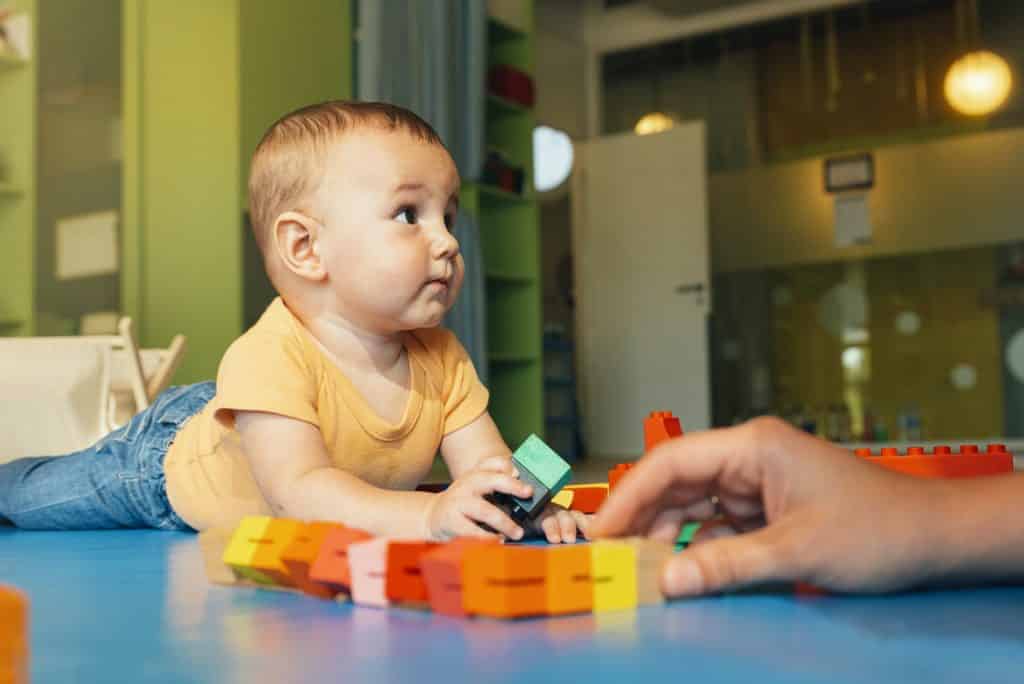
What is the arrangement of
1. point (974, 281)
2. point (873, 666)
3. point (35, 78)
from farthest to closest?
point (974, 281), point (35, 78), point (873, 666)


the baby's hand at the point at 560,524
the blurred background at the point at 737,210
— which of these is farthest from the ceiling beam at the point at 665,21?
the baby's hand at the point at 560,524

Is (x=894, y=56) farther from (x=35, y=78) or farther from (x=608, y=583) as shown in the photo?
(x=608, y=583)

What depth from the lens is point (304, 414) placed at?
3.14ft

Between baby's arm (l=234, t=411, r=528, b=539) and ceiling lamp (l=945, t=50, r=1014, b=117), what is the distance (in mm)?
5490

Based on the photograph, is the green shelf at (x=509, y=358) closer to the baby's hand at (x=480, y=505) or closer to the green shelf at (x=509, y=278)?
the green shelf at (x=509, y=278)

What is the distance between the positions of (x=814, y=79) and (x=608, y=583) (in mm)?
6043

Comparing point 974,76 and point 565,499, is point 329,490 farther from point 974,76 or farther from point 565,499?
point 974,76

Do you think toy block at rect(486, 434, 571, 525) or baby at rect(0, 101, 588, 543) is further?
baby at rect(0, 101, 588, 543)

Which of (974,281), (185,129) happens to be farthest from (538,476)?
(974,281)

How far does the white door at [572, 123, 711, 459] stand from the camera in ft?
19.0

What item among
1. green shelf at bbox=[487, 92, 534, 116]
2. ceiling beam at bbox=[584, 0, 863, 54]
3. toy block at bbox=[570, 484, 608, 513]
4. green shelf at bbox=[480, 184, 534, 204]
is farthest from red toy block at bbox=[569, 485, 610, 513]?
ceiling beam at bbox=[584, 0, 863, 54]

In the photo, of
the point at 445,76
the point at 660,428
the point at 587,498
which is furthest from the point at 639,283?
the point at 660,428

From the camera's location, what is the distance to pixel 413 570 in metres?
0.59

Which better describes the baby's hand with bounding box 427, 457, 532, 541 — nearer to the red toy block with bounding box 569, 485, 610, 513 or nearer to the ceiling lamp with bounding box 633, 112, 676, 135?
the red toy block with bounding box 569, 485, 610, 513
